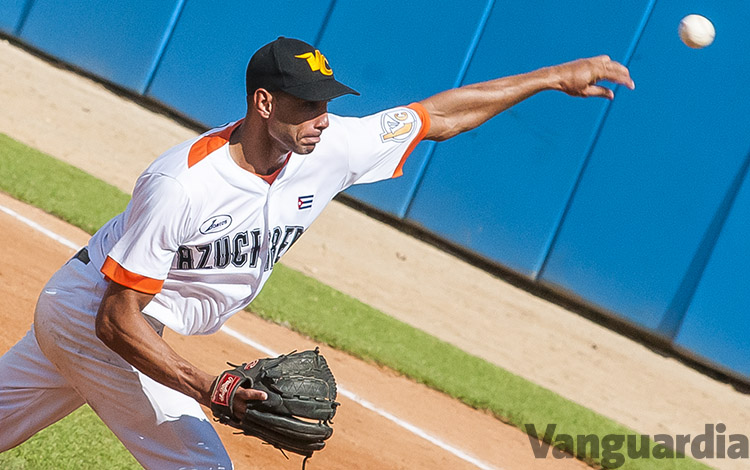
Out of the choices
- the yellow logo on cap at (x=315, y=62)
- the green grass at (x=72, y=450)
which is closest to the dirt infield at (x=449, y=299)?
the green grass at (x=72, y=450)

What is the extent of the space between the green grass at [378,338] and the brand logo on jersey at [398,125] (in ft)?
11.0

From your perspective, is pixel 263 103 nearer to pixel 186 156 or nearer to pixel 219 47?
pixel 186 156

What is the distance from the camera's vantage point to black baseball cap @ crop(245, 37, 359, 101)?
334cm

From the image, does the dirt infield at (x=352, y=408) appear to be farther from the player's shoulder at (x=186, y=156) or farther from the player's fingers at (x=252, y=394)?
the player's shoulder at (x=186, y=156)

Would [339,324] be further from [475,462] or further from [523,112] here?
[523,112]

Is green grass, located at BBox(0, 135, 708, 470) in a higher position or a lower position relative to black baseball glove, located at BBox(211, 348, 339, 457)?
lower

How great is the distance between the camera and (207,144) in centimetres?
344

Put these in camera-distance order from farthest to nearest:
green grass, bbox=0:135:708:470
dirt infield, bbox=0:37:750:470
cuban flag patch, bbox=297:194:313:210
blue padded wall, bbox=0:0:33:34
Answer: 1. blue padded wall, bbox=0:0:33:34
2. dirt infield, bbox=0:37:750:470
3. green grass, bbox=0:135:708:470
4. cuban flag patch, bbox=297:194:313:210

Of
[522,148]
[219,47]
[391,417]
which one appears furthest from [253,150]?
[219,47]

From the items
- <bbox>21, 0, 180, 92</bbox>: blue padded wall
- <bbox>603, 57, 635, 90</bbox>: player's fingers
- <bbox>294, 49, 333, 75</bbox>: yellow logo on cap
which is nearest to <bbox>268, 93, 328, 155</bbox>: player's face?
<bbox>294, 49, 333, 75</bbox>: yellow logo on cap

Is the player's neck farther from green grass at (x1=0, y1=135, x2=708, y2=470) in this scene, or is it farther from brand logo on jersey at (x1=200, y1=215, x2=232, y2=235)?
green grass at (x1=0, y1=135, x2=708, y2=470)

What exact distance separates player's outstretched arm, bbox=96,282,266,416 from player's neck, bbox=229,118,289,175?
0.67 metres

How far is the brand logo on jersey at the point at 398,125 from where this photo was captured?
4.28 m

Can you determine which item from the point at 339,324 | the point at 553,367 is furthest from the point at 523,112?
the point at 339,324
